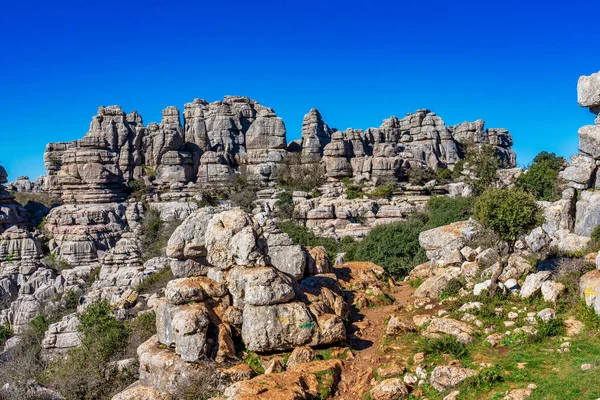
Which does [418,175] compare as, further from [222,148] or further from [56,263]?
[56,263]

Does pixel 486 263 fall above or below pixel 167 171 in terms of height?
below

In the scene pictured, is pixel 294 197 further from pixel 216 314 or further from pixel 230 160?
pixel 216 314

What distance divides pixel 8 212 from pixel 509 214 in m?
36.2

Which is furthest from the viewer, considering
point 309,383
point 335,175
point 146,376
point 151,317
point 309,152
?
point 309,152

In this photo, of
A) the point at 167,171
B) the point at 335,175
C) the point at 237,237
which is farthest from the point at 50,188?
the point at 237,237

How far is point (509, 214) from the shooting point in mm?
10828

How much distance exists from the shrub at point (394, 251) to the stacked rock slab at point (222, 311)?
30.7 feet

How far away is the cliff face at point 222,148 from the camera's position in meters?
43.0

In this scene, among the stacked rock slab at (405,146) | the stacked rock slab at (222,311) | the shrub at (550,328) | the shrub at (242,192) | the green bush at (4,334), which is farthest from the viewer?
the stacked rock slab at (405,146)

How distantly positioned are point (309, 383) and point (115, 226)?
1249 inches

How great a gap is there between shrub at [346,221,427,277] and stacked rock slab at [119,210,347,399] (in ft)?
30.7

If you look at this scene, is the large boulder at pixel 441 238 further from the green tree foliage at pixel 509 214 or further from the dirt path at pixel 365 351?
the green tree foliage at pixel 509 214

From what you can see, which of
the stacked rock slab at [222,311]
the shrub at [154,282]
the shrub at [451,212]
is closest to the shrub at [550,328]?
the stacked rock slab at [222,311]

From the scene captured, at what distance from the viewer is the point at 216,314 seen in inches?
346
